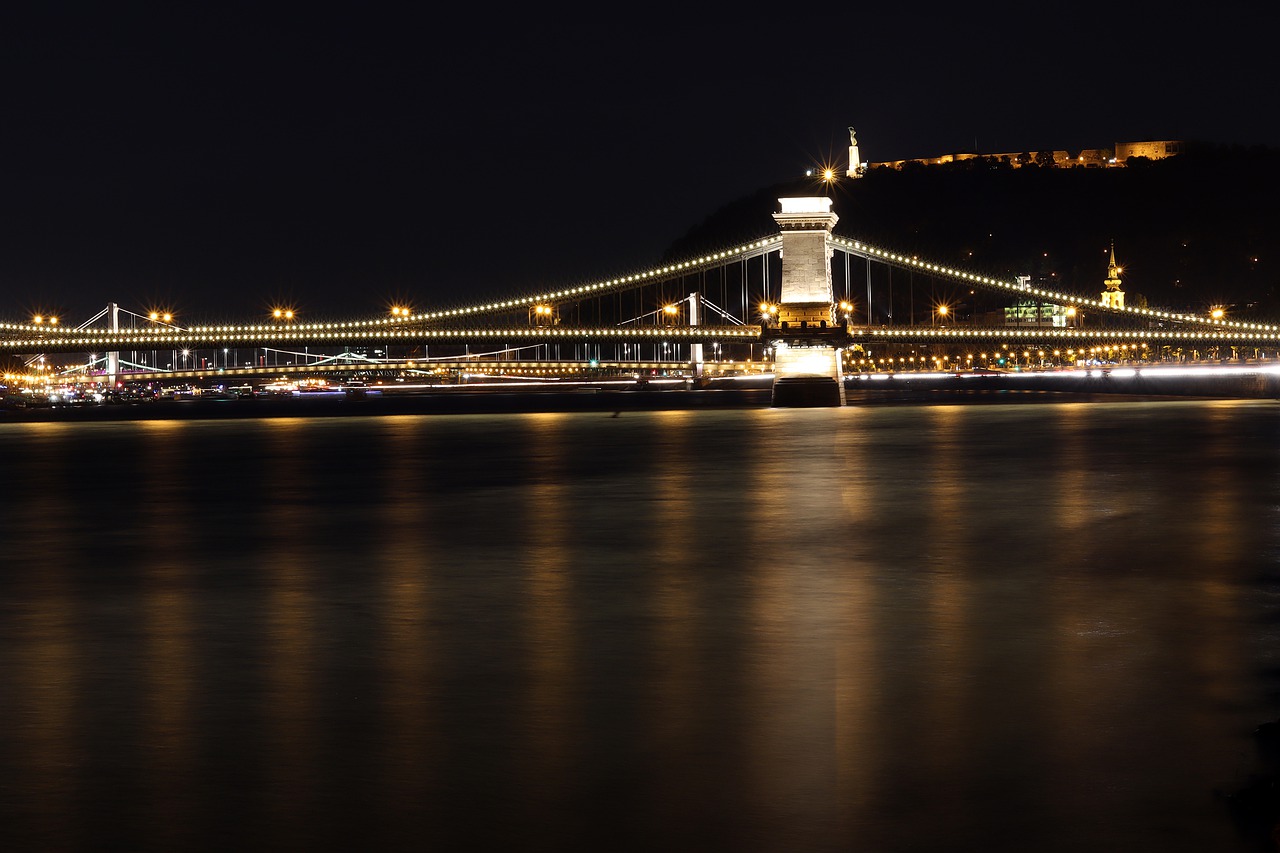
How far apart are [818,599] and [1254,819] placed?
16.7 feet

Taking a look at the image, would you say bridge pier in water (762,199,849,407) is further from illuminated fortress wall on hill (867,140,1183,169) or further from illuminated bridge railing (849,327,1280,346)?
illuminated fortress wall on hill (867,140,1183,169)

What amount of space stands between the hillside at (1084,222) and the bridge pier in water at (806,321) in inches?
2163

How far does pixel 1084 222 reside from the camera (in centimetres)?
15050

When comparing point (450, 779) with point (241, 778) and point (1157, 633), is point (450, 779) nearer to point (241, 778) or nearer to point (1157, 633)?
point (241, 778)

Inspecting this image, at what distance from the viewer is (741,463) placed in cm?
2636

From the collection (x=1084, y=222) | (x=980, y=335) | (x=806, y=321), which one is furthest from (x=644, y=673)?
(x=1084, y=222)

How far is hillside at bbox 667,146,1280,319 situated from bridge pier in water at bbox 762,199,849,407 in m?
55.0

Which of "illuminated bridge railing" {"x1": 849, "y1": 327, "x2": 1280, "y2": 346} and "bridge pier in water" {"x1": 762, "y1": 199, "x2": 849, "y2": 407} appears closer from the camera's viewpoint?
"illuminated bridge railing" {"x1": 849, "y1": 327, "x2": 1280, "y2": 346}

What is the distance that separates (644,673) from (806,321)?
52.8m

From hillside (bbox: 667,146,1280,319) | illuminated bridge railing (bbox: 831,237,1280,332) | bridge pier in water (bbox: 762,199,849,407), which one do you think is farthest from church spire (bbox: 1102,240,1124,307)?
bridge pier in water (bbox: 762,199,849,407)

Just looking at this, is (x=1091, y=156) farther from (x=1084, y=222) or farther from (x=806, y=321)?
(x=806, y=321)

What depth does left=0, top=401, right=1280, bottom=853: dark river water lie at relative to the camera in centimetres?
528

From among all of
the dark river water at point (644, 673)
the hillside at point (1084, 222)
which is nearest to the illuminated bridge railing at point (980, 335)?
the dark river water at point (644, 673)

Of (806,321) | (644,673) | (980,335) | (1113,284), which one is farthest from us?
(1113,284)
